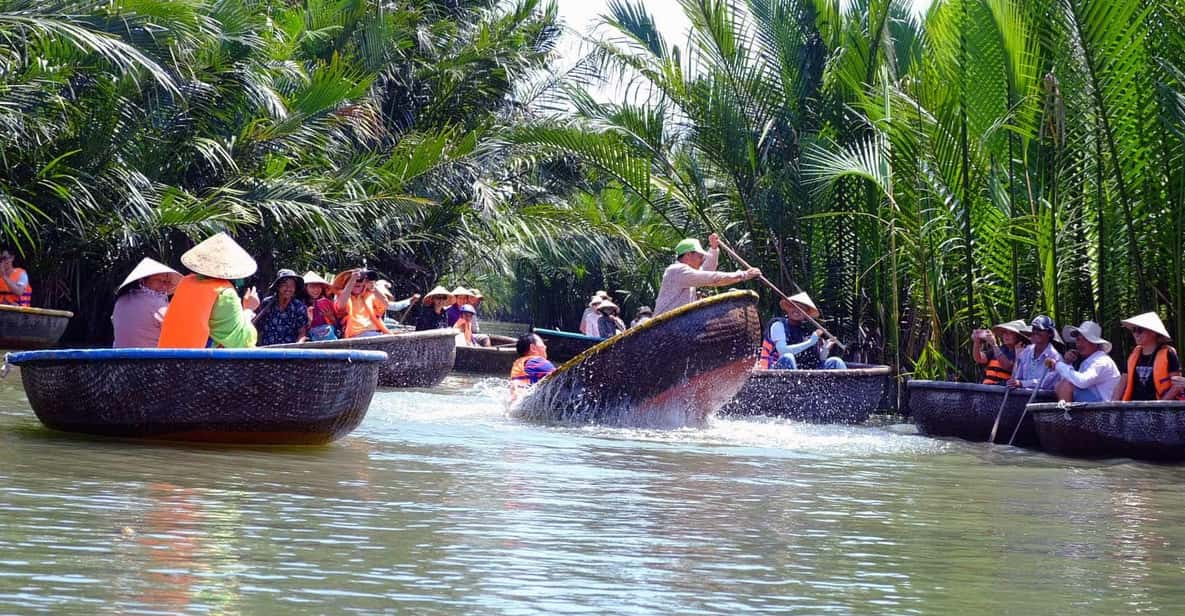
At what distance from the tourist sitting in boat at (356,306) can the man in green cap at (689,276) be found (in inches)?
167

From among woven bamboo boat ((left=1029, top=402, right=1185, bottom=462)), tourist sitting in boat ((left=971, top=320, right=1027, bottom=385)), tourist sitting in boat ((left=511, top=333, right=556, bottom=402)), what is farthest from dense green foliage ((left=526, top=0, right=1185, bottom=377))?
tourist sitting in boat ((left=511, top=333, right=556, bottom=402))

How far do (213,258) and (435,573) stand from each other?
13.8 feet

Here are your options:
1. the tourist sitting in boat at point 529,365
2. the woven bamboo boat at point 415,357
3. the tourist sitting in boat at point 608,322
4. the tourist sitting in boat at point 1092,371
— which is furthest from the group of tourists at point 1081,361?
the tourist sitting in boat at point 608,322

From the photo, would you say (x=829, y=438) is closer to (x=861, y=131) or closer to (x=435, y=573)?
(x=861, y=131)

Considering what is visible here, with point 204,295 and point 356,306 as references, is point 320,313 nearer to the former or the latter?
point 356,306

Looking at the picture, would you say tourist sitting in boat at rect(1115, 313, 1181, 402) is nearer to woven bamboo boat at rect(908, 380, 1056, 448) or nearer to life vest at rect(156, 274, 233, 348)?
woven bamboo boat at rect(908, 380, 1056, 448)

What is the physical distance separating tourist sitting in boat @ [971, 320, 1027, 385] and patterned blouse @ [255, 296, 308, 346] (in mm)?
5807

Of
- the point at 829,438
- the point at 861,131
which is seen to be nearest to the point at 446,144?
the point at 861,131

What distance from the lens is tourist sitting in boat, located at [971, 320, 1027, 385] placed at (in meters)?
12.5

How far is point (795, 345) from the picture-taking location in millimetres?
14234

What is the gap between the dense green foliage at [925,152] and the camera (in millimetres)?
11703

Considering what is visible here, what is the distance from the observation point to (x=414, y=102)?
88.8 ft

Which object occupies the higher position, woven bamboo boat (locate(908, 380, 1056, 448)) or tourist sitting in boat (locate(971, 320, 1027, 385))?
tourist sitting in boat (locate(971, 320, 1027, 385))

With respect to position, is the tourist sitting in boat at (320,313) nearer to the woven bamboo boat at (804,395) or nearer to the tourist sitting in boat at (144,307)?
the woven bamboo boat at (804,395)
